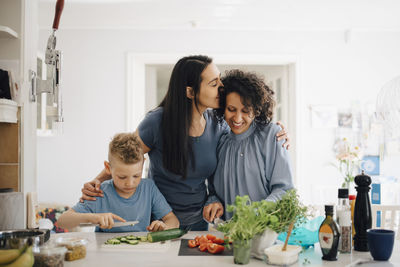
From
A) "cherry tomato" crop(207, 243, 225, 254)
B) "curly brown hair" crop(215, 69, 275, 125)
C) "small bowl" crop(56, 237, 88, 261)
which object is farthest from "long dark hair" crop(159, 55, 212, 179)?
"small bowl" crop(56, 237, 88, 261)

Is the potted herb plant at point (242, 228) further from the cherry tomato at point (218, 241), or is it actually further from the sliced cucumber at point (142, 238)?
the sliced cucumber at point (142, 238)

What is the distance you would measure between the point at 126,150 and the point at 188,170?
368 mm

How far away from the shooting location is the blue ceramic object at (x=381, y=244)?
1.36 metres

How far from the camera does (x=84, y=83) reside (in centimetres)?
440

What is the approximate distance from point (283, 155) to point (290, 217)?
0.47 m

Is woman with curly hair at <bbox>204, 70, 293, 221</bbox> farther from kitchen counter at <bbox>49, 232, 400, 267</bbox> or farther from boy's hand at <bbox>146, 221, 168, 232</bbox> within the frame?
kitchen counter at <bbox>49, 232, 400, 267</bbox>

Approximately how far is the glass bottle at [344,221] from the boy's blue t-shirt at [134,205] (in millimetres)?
797

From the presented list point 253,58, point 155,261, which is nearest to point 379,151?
point 253,58

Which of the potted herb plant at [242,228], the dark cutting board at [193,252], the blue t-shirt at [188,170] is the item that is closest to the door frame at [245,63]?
the blue t-shirt at [188,170]

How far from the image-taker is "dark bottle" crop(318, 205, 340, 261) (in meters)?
1.37

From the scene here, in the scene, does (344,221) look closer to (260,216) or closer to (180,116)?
(260,216)

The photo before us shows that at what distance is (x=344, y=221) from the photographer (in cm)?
144

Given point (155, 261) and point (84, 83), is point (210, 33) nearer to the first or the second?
point (84, 83)

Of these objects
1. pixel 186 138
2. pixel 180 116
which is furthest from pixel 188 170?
pixel 180 116
